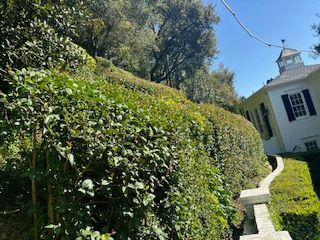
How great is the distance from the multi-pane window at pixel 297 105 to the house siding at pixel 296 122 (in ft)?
1.02

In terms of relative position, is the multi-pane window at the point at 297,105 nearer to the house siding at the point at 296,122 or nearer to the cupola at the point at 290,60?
the house siding at the point at 296,122

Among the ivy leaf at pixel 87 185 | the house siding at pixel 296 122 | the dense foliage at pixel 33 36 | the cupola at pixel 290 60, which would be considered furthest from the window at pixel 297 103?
the ivy leaf at pixel 87 185

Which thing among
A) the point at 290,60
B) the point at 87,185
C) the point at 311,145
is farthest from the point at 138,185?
the point at 290,60

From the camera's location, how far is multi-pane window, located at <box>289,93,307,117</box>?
24.6 m

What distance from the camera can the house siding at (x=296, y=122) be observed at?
24.2 metres

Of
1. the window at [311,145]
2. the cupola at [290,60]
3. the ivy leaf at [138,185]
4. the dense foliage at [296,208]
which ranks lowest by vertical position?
the dense foliage at [296,208]

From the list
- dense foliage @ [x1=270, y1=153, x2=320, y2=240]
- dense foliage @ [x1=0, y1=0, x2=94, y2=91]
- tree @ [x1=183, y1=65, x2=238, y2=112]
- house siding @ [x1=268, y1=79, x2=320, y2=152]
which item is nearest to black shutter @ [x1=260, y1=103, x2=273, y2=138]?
house siding @ [x1=268, y1=79, x2=320, y2=152]

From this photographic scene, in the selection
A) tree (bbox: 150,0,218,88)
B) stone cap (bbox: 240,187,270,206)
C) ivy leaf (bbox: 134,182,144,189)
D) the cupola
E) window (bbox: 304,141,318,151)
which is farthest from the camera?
tree (bbox: 150,0,218,88)

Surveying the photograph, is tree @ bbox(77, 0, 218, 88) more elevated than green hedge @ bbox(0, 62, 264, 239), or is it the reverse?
tree @ bbox(77, 0, 218, 88)

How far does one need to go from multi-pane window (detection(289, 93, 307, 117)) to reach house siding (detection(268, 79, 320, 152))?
1.02 feet

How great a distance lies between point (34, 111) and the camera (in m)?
2.69

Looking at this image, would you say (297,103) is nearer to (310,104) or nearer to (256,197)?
(310,104)

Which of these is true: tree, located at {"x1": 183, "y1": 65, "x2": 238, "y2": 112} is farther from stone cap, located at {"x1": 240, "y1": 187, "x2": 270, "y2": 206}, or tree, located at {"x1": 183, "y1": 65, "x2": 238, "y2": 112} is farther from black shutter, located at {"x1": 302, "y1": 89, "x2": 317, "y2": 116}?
stone cap, located at {"x1": 240, "y1": 187, "x2": 270, "y2": 206}

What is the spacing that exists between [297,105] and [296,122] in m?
1.22
